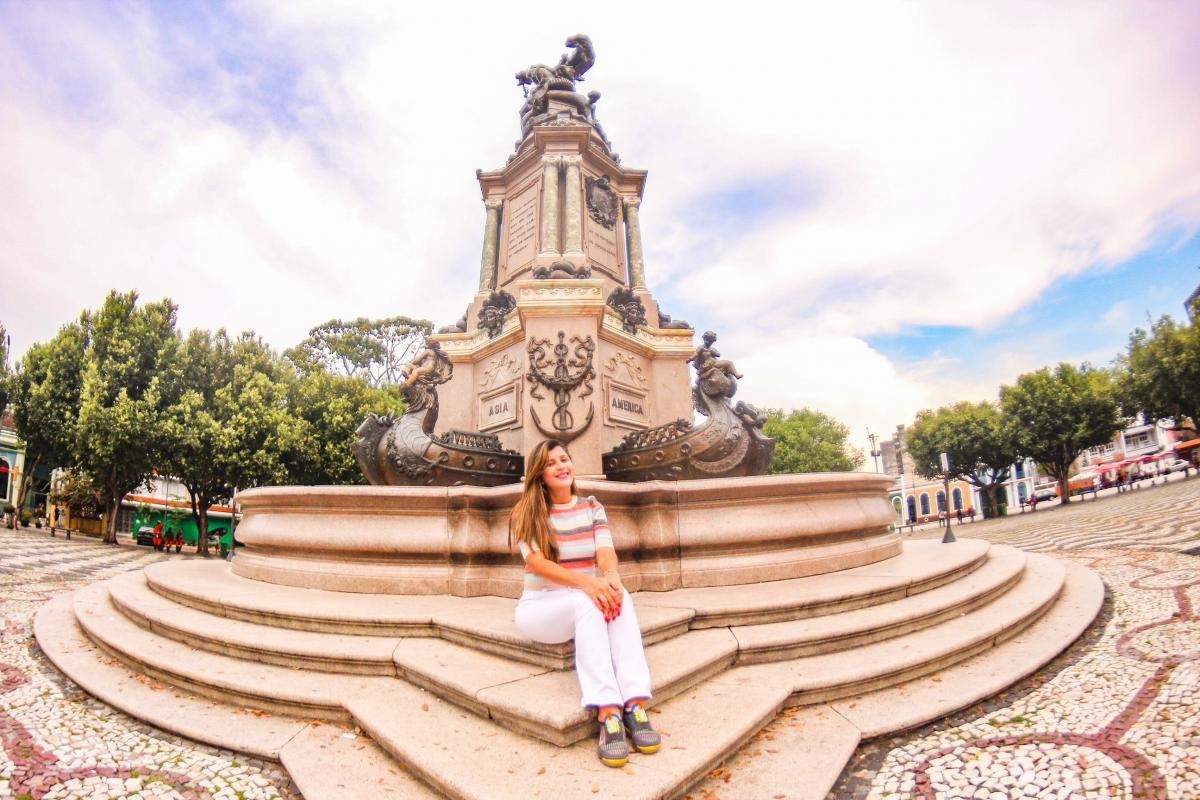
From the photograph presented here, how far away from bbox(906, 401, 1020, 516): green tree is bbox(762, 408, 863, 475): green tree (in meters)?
5.77

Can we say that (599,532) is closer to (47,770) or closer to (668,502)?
(668,502)

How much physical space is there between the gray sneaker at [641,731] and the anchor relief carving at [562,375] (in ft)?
17.6

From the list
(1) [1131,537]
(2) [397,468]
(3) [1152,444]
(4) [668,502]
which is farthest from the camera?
(3) [1152,444]

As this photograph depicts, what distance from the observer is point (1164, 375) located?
32469 millimetres

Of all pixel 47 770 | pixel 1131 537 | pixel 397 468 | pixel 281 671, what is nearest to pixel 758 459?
pixel 397 468

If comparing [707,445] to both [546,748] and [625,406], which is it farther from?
[546,748]

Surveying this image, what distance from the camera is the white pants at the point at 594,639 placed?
2572 mm

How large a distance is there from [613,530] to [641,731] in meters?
2.20

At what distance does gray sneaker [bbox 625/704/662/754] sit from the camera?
96.0 inches

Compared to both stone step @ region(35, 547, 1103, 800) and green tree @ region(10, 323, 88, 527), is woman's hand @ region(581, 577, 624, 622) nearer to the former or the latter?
stone step @ region(35, 547, 1103, 800)

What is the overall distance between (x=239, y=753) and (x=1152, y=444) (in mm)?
80371

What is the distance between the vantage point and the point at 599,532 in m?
3.10

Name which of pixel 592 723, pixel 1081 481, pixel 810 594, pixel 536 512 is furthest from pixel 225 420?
pixel 1081 481

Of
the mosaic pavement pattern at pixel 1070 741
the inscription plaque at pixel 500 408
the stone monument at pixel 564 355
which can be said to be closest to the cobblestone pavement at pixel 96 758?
the mosaic pavement pattern at pixel 1070 741
